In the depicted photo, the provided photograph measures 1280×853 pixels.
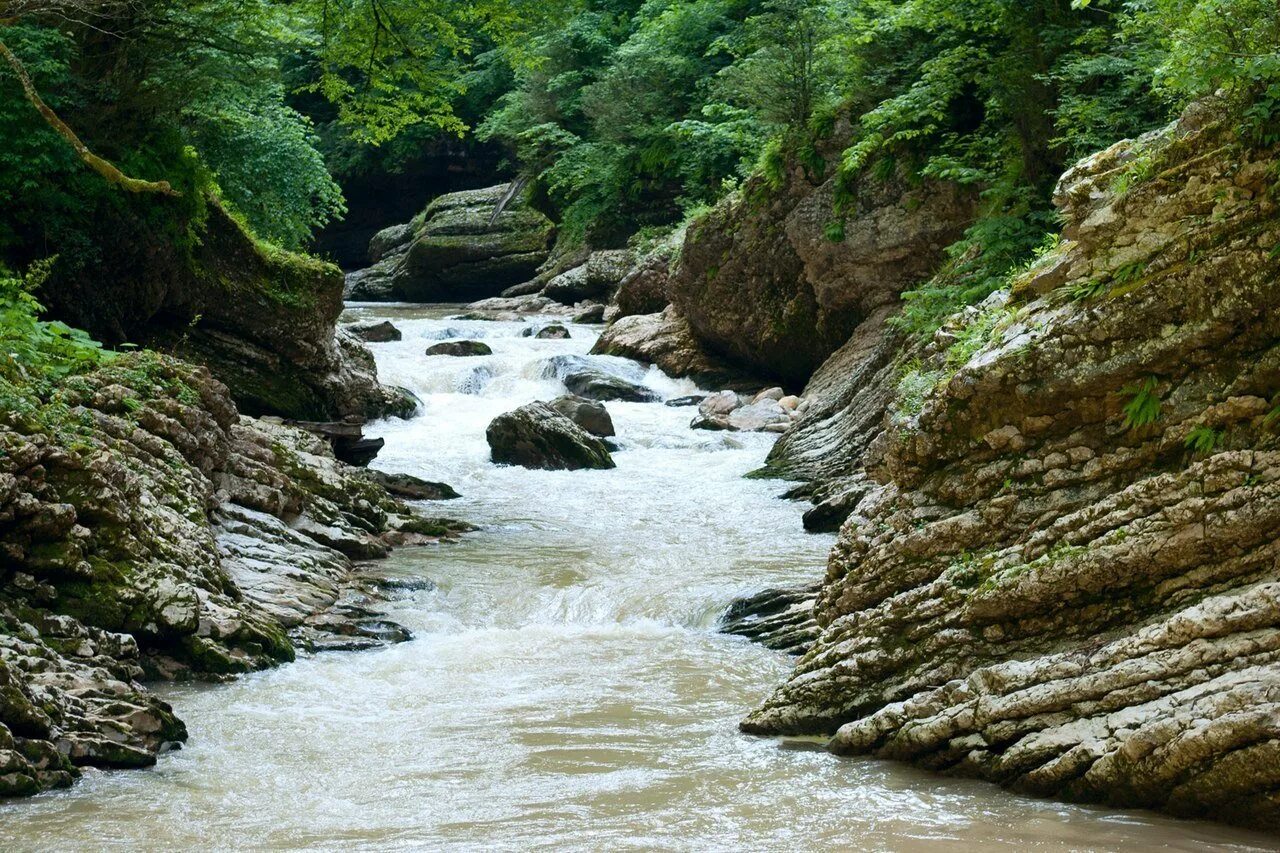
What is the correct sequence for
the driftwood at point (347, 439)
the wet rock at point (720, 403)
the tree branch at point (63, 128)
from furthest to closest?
the wet rock at point (720, 403), the driftwood at point (347, 439), the tree branch at point (63, 128)

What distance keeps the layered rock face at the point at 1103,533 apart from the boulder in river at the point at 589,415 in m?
12.1

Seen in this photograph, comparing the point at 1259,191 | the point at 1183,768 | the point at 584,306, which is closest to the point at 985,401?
the point at 1259,191

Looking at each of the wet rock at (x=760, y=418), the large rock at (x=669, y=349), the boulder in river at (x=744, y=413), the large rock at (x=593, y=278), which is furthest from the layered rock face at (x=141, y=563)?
the large rock at (x=593, y=278)

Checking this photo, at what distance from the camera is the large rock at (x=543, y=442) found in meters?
17.6

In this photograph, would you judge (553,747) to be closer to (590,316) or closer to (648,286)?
(648,286)

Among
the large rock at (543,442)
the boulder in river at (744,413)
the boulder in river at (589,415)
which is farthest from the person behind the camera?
the boulder in river at (744,413)

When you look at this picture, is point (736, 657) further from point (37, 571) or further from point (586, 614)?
point (37, 571)

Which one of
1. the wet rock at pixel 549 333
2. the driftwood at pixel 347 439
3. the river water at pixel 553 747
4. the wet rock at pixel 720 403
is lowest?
the river water at pixel 553 747

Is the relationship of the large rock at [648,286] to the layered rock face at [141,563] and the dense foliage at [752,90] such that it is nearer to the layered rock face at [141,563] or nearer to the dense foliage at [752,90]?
the dense foliage at [752,90]

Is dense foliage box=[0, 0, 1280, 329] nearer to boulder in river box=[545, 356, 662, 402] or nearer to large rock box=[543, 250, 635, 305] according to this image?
boulder in river box=[545, 356, 662, 402]

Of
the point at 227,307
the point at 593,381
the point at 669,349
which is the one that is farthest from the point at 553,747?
the point at 669,349

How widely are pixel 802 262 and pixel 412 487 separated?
8231 millimetres

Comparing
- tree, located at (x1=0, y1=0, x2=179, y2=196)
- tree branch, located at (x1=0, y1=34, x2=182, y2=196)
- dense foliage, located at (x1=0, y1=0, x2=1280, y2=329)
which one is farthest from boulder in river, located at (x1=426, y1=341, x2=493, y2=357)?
tree branch, located at (x1=0, y1=34, x2=182, y2=196)

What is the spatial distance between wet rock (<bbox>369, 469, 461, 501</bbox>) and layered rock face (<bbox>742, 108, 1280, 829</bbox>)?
9.44 meters
